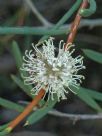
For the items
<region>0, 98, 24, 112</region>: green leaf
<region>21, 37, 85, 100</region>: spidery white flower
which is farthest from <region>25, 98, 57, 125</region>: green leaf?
<region>0, 98, 24, 112</region>: green leaf

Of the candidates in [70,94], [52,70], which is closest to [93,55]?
[52,70]

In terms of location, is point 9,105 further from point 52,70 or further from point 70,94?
point 70,94

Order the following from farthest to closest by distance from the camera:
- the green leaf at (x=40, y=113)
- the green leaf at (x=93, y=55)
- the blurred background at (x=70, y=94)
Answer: the blurred background at (x=70, y=94)
the green leaf at (x=93, y=55)
the green leaf at (x=40, y=113)

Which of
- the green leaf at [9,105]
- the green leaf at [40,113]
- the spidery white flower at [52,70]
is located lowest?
the green leaf at [40,113]

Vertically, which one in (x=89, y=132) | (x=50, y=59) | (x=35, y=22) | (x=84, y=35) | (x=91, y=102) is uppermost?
(x=35, y=22)

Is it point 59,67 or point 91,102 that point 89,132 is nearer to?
point 91,102

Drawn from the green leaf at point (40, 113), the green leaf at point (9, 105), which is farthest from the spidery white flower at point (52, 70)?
the green leaf at point (9, 105)

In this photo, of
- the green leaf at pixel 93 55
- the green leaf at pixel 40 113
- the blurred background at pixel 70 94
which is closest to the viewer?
the green leaf at pixel 40 113

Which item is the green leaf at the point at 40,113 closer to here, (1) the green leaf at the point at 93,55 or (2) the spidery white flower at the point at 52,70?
(2) the spidery white flower at the point at 52,70

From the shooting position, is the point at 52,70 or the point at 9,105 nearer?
the point at 52,70

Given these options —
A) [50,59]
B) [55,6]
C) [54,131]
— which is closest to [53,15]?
[55,6]

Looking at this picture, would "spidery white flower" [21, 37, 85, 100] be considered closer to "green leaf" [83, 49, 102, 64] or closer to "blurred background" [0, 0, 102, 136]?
"green leaf" [83, 49, 102, 64]
